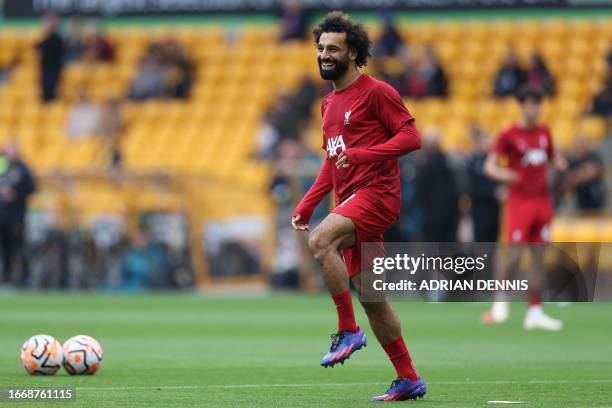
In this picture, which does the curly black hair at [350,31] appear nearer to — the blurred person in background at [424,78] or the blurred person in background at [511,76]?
A: the blurred person in background at [511,76]

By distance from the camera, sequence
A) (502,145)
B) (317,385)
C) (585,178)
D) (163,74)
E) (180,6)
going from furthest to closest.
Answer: (163,74), (180,6), (585,178), (502,145), (317,385)

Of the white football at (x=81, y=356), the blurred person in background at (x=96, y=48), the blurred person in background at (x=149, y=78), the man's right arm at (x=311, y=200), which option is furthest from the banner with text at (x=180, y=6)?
the man's right arm at (x=311, y=200)

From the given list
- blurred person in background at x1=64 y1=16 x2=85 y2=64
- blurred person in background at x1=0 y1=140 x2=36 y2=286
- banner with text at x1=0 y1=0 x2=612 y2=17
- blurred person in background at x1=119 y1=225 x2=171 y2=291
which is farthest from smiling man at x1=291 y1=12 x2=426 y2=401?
blurred person in background at x1=64 y1=16 x2=85 y2=64

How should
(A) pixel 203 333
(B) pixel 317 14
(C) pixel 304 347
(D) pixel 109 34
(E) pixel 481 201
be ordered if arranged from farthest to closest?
(D) pixel 109 34
(B) pixel 317 14
(E) pixel 481 201
(A) pixel 203 333
(C) pixel 304 347

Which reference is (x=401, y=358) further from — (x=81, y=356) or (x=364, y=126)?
(x=81, y=356)

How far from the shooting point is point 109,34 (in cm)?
3303

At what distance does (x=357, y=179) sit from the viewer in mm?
8539

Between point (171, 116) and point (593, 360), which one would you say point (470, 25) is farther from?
point (593, 360)

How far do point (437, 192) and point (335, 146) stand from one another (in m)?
13.8

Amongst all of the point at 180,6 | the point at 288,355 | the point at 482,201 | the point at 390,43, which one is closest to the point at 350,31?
the point at 288,355

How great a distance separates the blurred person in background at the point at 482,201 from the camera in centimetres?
2075

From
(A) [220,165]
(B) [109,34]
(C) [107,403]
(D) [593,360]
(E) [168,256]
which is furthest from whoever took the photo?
(B) [109,34]

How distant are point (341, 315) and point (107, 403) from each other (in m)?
1.49

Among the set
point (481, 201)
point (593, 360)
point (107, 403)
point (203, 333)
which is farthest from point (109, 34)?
point (107, 403)
